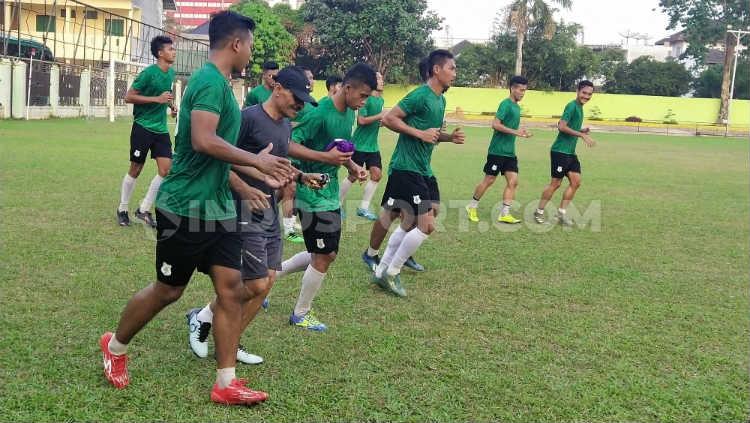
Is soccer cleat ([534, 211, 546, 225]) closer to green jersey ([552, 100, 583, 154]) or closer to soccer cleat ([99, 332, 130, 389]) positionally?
green jersey ([552, 100, 583, 154])

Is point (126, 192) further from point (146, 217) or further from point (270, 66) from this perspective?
point (270, 66)

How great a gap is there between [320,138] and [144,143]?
382cm

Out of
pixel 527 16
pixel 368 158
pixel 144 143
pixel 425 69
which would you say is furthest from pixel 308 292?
pixel 527 16

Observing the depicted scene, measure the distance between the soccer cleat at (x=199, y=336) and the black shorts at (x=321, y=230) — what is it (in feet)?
3.47

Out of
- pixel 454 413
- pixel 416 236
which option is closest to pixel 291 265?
pixel 416 236

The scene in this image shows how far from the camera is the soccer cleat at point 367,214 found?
10105mm

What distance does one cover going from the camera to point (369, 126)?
1024 centimetres

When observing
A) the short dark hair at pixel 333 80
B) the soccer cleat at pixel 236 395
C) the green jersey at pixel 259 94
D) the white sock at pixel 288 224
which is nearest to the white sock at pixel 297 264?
the soccer cleat at pixel 236 395

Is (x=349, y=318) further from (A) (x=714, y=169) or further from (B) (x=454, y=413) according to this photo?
(A) (x=714, y=169)

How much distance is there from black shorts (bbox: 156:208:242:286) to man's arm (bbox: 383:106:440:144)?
9.31ft

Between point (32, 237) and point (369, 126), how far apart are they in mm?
4873

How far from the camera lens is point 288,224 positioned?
8.55 m

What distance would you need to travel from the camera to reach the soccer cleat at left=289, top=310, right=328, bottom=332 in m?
5.07

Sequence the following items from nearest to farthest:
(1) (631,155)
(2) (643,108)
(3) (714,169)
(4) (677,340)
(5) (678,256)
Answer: (4) (677,340), (5) (678,256), (3) (714,169), (1) (631,155), (2) (643,108)
